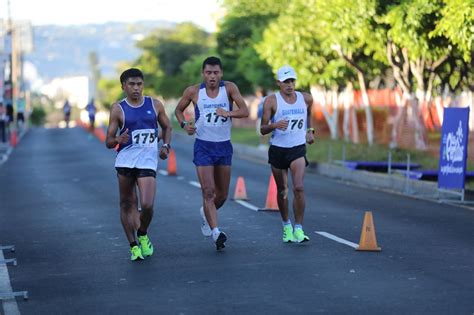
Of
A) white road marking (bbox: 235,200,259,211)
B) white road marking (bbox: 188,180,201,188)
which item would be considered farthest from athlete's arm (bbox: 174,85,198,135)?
white road marking (bbox: 188,180,201,188)

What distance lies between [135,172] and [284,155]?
6.69 ft

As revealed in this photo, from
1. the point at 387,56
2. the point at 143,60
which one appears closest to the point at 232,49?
the point at 387,56

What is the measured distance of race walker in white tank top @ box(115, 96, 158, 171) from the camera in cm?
1256

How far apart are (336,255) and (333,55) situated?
3160cm

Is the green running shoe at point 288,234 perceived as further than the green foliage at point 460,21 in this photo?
No

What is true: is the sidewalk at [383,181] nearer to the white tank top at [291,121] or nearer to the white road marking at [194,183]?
the white road marking at [194,183]

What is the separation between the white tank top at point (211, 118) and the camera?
13422 mm

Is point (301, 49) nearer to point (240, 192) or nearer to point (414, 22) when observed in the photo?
point (414, 22)

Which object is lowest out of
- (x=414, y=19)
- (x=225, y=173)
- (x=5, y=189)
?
(x=5, y=189)

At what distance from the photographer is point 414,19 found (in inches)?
1116

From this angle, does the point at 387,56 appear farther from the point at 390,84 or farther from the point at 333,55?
the point at 390,84

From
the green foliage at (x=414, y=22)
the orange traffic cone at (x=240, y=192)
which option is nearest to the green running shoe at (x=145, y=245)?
the orange traffic cone at (x=240, y=192)

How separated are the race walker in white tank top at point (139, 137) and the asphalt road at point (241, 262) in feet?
3.21

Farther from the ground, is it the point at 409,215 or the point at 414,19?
the point at 414,19
